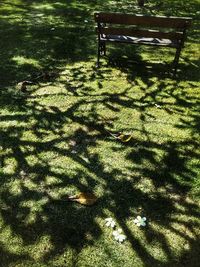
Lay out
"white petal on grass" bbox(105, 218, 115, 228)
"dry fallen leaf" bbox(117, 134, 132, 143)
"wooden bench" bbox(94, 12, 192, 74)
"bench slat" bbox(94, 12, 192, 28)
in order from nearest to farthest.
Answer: "white petal on grass" bbox(105, 218, 115, 228)
"dry fallen leaf" bbox(117, 134, 132, 143)
"bench slat" bbox(94, 12, 192, 28)
"wooden bench" bbox(94, 12, 192, 74)

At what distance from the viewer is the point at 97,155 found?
5.52 meters

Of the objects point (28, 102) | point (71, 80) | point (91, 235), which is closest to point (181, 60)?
point (71, 80)

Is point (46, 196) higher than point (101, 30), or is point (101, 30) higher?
point (101, 30)

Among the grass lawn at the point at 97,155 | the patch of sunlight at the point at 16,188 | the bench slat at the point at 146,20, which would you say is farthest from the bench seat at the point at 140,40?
the patch of sunlight at the point at 16,188

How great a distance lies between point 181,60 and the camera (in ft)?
28.0

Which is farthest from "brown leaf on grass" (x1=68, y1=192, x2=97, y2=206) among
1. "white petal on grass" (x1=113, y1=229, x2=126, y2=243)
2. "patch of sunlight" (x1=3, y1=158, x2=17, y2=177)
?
"patch of sunlight" (x1=3, y1=158, x2=17, y2=177)

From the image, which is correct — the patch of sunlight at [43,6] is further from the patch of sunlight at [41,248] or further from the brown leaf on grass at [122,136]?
the patch of sunlight at [41,248]

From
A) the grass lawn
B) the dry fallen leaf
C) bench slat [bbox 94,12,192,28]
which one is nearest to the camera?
the grass lawn

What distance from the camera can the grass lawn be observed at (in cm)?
416

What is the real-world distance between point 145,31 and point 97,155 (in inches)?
139

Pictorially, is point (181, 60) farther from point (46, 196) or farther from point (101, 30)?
point (46, 196)

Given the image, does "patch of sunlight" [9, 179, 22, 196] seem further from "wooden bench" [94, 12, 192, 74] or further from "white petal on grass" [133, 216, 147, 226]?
"wooden bench" [94, 12, 192, 74]

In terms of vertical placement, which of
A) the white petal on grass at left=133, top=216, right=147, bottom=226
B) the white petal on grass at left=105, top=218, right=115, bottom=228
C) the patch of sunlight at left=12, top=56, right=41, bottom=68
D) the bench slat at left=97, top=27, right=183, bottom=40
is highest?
the bench slat at left=97, top=27, right=183, bottom=40

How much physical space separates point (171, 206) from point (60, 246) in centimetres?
158
